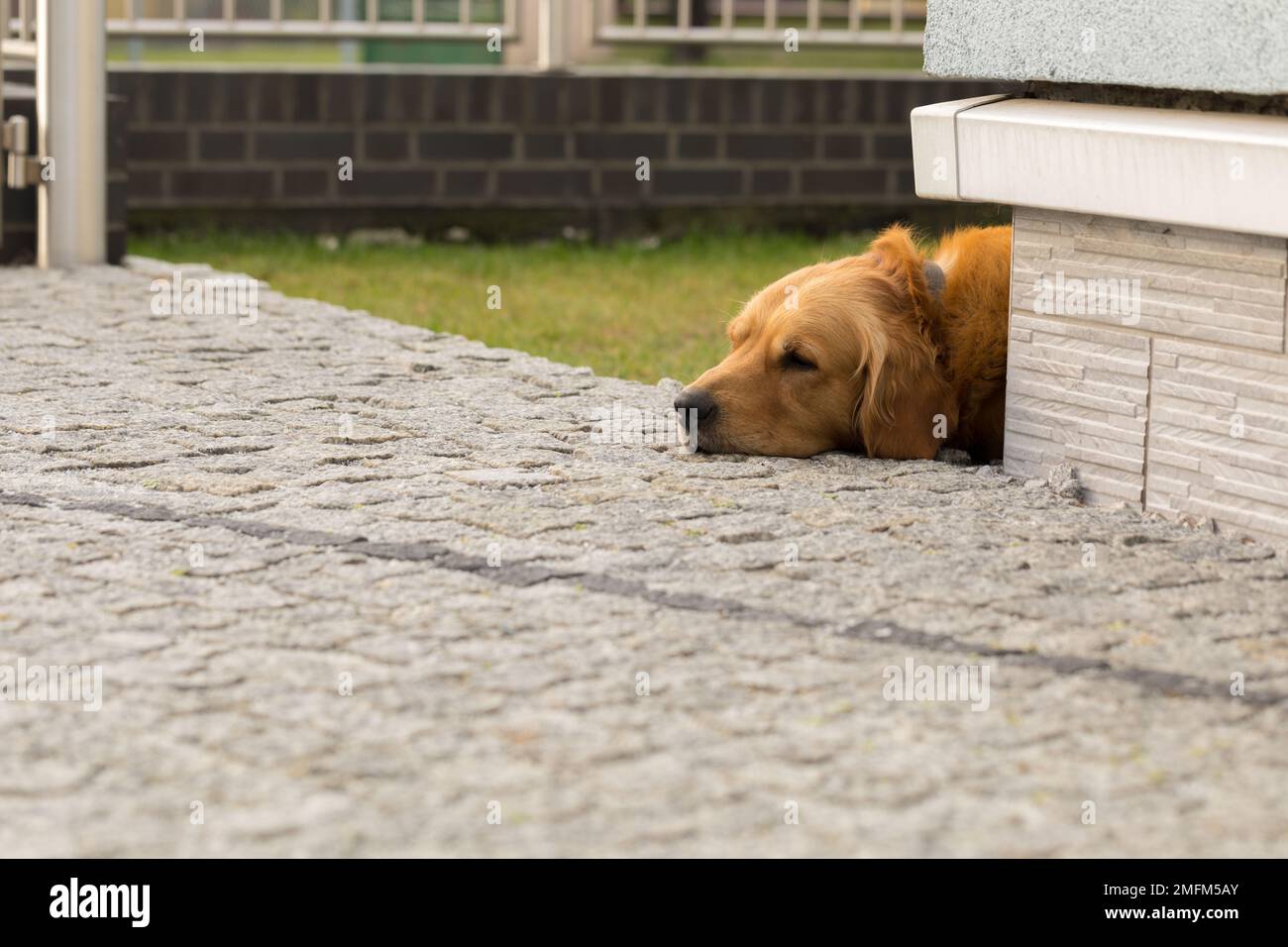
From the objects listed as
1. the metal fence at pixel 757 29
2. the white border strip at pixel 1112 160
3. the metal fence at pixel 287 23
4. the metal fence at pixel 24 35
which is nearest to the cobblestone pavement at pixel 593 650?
the white border strip at pixel 1112 160

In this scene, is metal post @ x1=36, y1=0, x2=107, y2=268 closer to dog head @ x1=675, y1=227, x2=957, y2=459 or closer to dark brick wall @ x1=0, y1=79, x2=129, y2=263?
dark brick wall @ x1=0, y1=79, x2=129, y2=263

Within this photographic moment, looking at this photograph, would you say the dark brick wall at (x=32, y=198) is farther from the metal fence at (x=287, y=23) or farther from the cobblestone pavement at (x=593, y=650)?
the cobblestone pavement at (x=593, y=650)

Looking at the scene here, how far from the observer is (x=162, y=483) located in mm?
4625

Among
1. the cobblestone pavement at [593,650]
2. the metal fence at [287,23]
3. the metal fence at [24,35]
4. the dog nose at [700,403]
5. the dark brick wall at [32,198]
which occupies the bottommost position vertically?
the cobblestone pavement at [593,650]

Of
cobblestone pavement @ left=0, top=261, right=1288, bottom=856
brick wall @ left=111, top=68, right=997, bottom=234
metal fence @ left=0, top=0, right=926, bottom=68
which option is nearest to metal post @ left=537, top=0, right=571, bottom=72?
metal fence @ left=0, top=0, right=926, bottom=68

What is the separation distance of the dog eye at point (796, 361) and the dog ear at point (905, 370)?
0.46 feet

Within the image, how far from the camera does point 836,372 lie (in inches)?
192

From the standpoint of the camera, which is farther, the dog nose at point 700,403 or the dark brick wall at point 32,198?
the dark brick wall at point 32,198

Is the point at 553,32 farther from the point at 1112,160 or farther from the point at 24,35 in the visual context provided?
the point at 1112,160

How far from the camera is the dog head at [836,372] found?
15.9 feet

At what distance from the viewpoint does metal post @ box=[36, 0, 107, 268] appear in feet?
27.9
